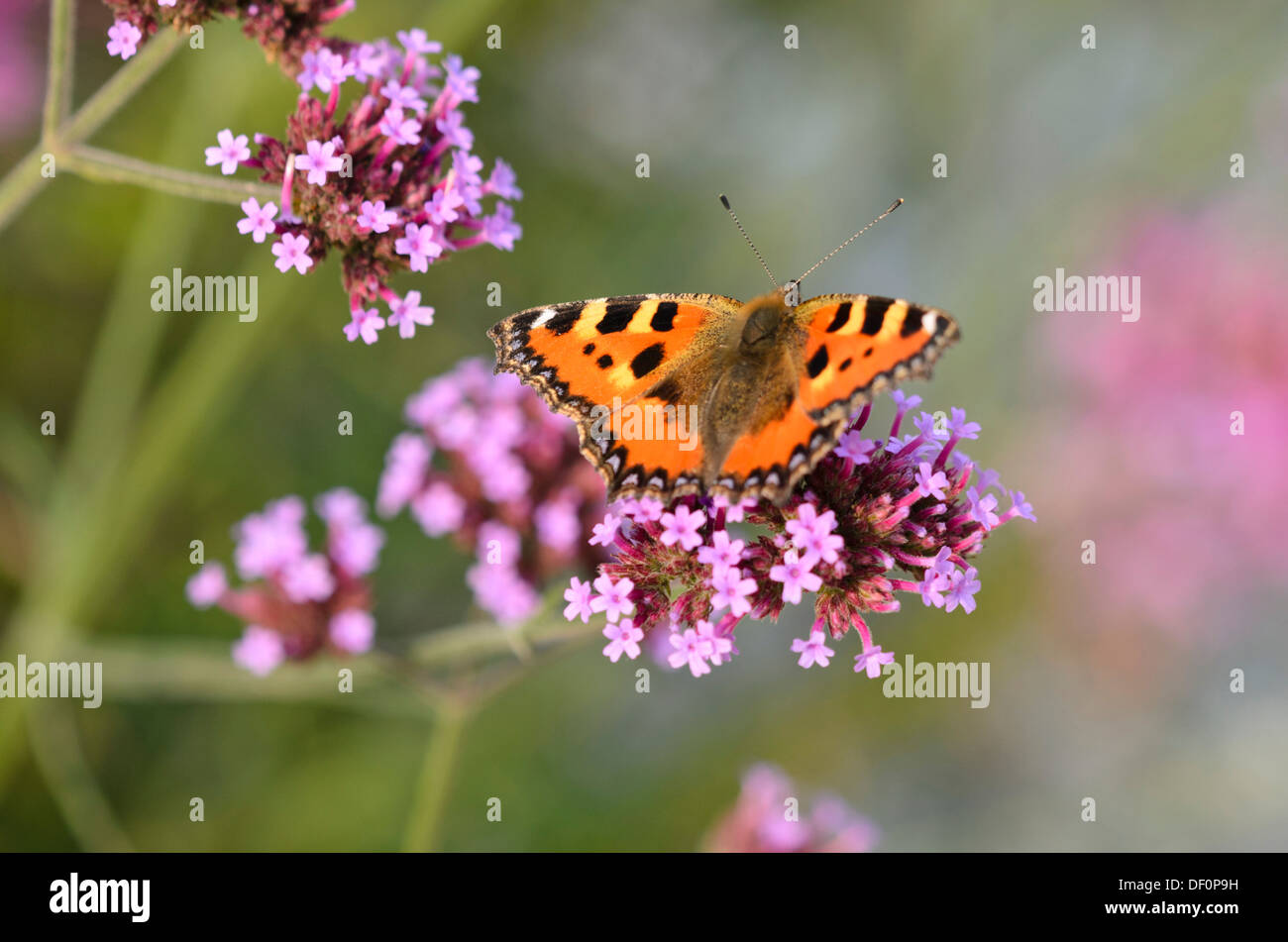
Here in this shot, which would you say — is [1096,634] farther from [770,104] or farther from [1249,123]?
[770,104]

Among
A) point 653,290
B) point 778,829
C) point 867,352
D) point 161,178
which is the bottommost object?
point 778,829

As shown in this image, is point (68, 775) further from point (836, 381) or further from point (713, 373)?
point (836, 381)

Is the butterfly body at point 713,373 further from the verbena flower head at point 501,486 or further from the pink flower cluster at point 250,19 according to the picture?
the pink flower cluster at point 250,19

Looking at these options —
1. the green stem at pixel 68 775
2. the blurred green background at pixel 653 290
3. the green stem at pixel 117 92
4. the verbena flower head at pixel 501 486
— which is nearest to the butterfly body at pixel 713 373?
the verbena flower head at pixel 501 486

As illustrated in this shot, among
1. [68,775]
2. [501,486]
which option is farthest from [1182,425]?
[68,775]

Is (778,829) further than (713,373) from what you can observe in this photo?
Yes

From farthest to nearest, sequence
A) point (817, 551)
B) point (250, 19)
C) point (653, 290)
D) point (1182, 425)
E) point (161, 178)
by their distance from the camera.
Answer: point (653, 290) < point (1182, 425) < point (250, 19) < point (161, 178) < point (817, 551)

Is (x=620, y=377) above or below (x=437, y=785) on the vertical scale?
above
